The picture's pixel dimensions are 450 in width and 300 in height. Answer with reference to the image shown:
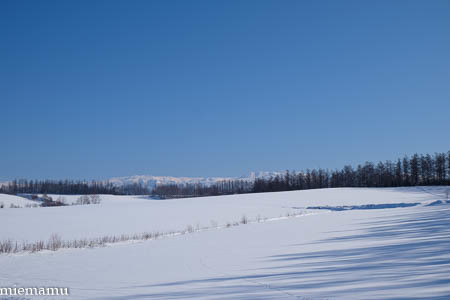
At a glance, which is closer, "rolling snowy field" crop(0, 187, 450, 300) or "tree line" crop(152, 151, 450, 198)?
"rolling snowy field" crop(0, 187, 450, 300)

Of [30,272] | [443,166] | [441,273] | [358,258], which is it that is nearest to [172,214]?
[30,272]

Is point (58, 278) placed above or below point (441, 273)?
below

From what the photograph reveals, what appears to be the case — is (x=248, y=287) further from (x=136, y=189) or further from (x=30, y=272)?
(x=136, y=189)

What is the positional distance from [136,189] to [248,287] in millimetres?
189366

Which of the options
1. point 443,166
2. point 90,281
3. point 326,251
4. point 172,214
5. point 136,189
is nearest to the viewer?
point 90,281

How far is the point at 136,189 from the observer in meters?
187

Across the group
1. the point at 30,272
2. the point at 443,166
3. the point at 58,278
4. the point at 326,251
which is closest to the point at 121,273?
the point at 58,278

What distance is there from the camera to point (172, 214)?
31062mm

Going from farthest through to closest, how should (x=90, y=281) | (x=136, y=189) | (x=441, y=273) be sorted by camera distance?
1. (x=136, y=189)
2. (x=90, y=281)
3. (x=441, y=273)

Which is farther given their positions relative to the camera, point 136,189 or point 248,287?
point 136,189

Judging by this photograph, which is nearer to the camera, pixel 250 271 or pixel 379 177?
pixel 250 271

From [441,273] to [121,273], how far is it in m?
6.62

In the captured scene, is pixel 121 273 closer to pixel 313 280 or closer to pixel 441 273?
pixel 313 280

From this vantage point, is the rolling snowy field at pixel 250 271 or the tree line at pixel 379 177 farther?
the tree line at pixel 379 177
